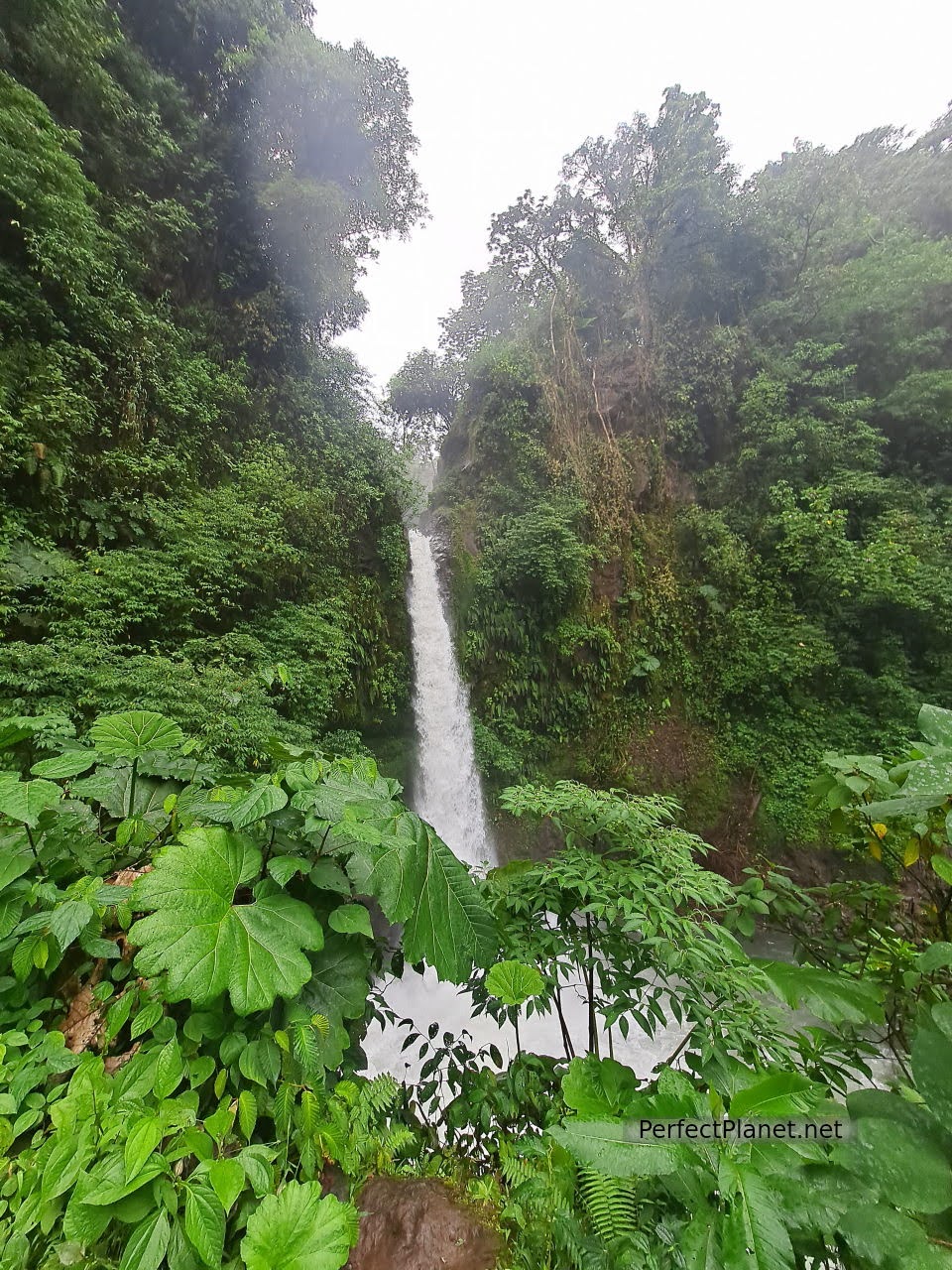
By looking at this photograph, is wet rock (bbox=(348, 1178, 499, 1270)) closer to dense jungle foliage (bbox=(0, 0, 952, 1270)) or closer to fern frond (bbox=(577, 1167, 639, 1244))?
dense jungle foliage (bbox=(0, 0, 952, 1270))

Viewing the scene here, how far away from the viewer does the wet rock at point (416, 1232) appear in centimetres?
88

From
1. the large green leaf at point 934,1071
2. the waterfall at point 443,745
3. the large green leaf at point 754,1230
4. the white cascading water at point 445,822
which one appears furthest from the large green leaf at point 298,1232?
the waterfall at point 443,745

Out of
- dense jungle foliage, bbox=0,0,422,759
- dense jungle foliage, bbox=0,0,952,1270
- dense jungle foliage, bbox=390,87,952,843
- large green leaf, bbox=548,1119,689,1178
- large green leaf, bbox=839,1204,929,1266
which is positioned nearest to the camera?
large green leaf, bbox=839,1204,929,1266

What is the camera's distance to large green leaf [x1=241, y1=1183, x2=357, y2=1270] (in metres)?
0.67

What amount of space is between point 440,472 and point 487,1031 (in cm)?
1462

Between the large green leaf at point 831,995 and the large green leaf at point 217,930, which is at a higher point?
the large green leaf at point 217,930

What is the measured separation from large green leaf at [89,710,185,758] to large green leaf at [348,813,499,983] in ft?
2.41

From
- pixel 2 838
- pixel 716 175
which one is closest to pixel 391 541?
pixel 2 838

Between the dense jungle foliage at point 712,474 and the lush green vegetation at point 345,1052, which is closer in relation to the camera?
the lush green vegetation at point 345,1052

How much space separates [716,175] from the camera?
36.5ft

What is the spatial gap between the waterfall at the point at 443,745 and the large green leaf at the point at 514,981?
19.5 feet

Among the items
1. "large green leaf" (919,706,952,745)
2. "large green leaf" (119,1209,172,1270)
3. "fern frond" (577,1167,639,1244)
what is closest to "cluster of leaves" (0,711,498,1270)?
"large green leaf" (119,1209,172,1270)

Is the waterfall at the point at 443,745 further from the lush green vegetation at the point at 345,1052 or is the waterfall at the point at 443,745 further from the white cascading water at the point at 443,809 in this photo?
the lush green vegetation at the point at 345,1052

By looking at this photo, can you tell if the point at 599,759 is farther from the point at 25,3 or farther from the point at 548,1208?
the point at 25,3
